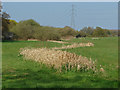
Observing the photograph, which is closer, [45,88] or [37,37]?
[45,88]

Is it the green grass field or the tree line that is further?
the tree line

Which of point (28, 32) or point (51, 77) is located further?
point (28, 32)

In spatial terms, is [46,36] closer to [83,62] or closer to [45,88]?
[83,62]

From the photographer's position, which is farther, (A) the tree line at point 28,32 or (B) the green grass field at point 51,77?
(A) the tree line at point 28,32

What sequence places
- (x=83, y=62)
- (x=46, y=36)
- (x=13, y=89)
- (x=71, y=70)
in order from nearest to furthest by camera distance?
(x=13, y=89) → (x=71, y=70) → (x=83, y=62) → (x=46, y=36)

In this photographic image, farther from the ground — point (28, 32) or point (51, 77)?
point (28, 32)

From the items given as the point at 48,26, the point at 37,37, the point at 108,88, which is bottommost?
the point at 108,88

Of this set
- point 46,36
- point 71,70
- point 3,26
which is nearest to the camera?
point 71,70

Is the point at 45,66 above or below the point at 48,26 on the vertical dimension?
below

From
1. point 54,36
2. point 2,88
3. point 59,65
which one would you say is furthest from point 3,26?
point 2,88

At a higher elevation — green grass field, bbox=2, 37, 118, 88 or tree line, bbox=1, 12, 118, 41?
tree line, bbox=1, 12, 118, 41

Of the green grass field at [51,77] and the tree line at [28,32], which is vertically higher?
the tree line at [28,32]

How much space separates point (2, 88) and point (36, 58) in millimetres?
5609

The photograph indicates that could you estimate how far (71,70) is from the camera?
7.89m
